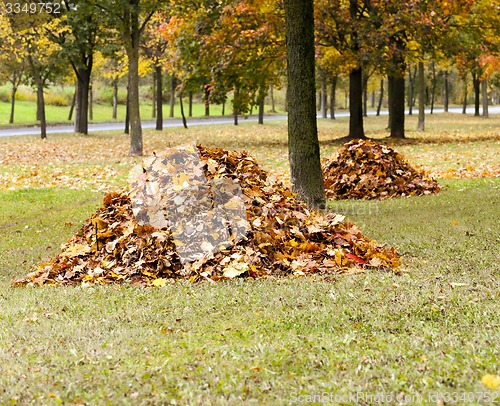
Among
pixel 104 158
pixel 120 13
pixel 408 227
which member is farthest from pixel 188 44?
pixel 408 227

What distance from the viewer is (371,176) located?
11742mm

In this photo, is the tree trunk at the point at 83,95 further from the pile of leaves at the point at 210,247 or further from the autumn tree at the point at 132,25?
the pile of leaves at the point at 210,247

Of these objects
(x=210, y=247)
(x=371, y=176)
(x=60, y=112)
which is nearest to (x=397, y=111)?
(x=371, y=176)

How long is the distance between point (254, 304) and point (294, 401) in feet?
6.10

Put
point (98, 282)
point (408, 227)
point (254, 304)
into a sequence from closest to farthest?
point (254, 304) < point (98, 282) < point (408, 227)

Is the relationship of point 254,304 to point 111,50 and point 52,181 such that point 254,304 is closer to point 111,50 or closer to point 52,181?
point 52,181

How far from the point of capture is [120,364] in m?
3.93

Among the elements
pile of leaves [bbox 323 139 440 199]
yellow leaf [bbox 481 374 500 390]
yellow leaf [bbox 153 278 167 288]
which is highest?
pile of leaves [bbox 323 139 440 199]

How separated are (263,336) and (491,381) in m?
1.54

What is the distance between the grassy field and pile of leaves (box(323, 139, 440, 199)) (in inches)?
124

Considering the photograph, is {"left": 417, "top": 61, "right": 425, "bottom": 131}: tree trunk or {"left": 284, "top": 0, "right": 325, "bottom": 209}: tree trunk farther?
{"left": 417, "top": 61, "right": 425, "bottom": 131}: tree trunk

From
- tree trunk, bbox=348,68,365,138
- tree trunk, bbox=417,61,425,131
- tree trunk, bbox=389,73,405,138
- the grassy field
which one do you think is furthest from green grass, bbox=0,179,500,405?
tree trunk, bbox=417,61,425,131

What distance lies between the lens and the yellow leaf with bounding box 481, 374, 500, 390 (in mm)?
3276

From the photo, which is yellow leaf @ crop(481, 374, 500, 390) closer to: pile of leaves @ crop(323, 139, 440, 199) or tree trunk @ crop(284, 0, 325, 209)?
tree trunk @ crop(284, 0, 325, 209)
